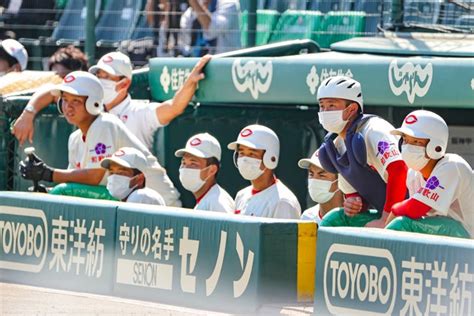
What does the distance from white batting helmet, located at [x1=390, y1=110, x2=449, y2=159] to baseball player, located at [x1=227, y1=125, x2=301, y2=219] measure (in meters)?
1.03

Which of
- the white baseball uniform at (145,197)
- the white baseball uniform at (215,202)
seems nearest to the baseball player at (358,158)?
the white baseball uniform at (215,202)

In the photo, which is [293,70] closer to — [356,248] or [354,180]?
[354,180]

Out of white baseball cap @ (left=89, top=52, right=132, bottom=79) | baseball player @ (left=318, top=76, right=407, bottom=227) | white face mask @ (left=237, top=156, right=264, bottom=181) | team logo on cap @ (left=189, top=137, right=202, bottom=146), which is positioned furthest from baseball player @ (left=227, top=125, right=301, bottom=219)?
white baseball cap @ (left=89, top=52, right=132, bottom=79)

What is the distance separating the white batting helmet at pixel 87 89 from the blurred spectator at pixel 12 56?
7.78 ft

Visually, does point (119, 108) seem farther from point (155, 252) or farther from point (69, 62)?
point (155, 252)

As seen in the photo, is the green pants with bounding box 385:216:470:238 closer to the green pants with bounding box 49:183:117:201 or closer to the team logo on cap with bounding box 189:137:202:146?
the team logo on cap with bounding box 189:137:202:146

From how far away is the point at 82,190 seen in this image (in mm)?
7730

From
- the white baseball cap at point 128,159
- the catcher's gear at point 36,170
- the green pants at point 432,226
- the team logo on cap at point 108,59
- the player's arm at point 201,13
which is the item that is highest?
the player's arm at point 201,13

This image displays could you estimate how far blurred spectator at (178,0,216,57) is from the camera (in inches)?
411

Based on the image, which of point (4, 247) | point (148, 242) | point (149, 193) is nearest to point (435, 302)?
point (148, 242)

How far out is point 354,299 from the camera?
5781mm

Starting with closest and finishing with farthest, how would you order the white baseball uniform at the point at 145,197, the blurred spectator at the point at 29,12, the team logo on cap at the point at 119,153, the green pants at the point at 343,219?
the green pants at the point at 343,219 < the white baseball uniform at the point at 145,197 < the team logo on cap at the point at 119,153 < the blurred spectator at the point at 29,12

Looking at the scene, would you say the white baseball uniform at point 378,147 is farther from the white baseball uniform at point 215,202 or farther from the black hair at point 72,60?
the black hair at point 72,60

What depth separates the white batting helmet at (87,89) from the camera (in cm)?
789
